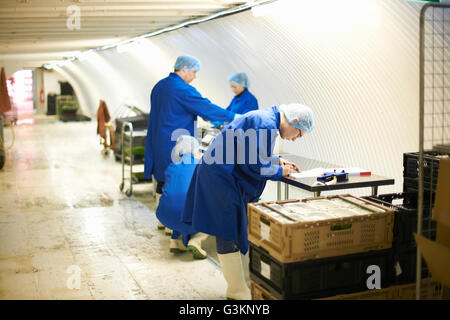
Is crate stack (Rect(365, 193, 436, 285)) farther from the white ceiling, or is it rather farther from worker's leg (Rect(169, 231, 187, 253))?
the white ceiling

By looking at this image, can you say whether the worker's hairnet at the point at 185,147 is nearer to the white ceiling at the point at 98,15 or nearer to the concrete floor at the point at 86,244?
the concrete floor at the point at 86,244

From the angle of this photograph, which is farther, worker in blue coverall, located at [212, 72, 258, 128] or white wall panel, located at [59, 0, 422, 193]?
worker in blue coverall, located at [212, 72, 258, 128]

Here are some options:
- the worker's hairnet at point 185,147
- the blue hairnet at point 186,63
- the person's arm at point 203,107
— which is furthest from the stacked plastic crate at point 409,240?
the blue hairnet at point 186,63

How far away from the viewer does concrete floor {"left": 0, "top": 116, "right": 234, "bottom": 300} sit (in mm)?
4145

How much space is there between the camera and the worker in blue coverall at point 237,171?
11.4ft

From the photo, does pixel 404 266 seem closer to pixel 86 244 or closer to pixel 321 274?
pixel 321 274

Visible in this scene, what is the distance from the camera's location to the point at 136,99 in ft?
43.9

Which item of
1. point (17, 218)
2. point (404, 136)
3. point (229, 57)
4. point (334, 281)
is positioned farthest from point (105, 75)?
point (334, 281)

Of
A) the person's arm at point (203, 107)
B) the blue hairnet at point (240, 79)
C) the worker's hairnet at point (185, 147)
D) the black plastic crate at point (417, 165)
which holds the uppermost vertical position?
the blue hairnet at point (240, 79)

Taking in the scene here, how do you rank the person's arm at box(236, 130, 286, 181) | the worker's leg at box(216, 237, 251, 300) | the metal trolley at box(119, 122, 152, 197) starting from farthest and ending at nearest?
the metal trolley at box(119, 122, 152, 197) < the worker's leg at box(216, 237, 251, 300) < the person's arm at box(236, 130, 286, 181)

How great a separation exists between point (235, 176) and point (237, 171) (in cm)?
4

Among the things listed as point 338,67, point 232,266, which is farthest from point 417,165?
point 338,67

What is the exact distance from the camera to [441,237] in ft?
9.16

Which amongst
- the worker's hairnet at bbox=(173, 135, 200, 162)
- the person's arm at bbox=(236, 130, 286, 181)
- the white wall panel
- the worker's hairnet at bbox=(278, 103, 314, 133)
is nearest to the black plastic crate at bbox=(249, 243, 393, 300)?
the person's arm at bbox=(236, 130, 286, 181)
